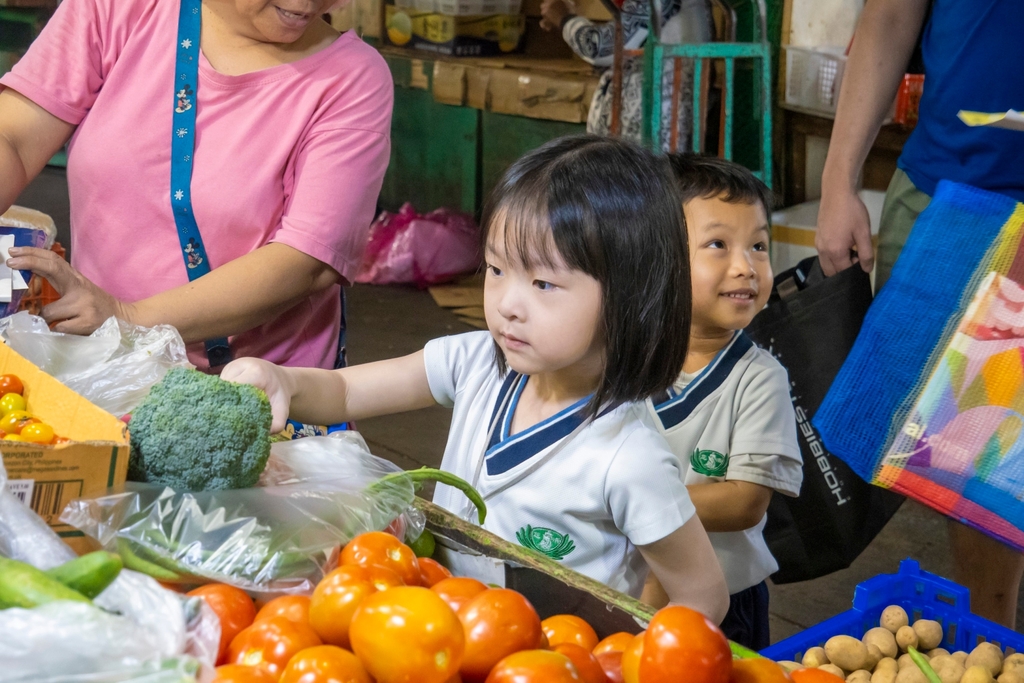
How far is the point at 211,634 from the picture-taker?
0.77 metres

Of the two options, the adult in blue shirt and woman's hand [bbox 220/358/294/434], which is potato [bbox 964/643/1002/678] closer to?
the adult in blue shirt

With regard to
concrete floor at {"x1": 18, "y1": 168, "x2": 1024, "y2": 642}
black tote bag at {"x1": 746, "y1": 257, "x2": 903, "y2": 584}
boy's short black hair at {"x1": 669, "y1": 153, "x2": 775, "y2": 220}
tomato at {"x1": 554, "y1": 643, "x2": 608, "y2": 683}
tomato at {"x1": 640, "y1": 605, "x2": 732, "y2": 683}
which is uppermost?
boy's short black hair at {"x1": 669, "y1": 153, "x2": 775, "y2": 220}

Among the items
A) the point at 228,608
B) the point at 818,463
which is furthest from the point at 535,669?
the point at 818,463

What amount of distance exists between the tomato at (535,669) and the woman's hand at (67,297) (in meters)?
0.99

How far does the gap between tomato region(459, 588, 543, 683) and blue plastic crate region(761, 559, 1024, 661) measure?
90 centimetres

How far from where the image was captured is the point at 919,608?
66.6 inches

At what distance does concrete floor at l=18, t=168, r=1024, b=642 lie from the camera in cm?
276

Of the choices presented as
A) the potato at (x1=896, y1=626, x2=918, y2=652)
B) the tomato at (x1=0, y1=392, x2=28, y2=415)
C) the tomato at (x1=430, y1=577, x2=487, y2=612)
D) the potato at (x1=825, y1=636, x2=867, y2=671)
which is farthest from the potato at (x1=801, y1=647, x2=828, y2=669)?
the tomato at (x1=0, y1=392, x2=28, y2=415)

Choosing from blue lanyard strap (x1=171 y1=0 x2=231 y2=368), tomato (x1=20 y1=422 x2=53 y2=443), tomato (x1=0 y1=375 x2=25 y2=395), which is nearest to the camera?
tomato (x1=20 y1=422 x2=53 y2=443)

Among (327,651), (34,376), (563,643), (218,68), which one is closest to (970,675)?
(563,643)

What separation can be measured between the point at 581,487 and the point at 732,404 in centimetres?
50

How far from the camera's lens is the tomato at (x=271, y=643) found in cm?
80

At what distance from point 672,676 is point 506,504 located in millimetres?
612

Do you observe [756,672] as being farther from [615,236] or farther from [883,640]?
[883,640]
